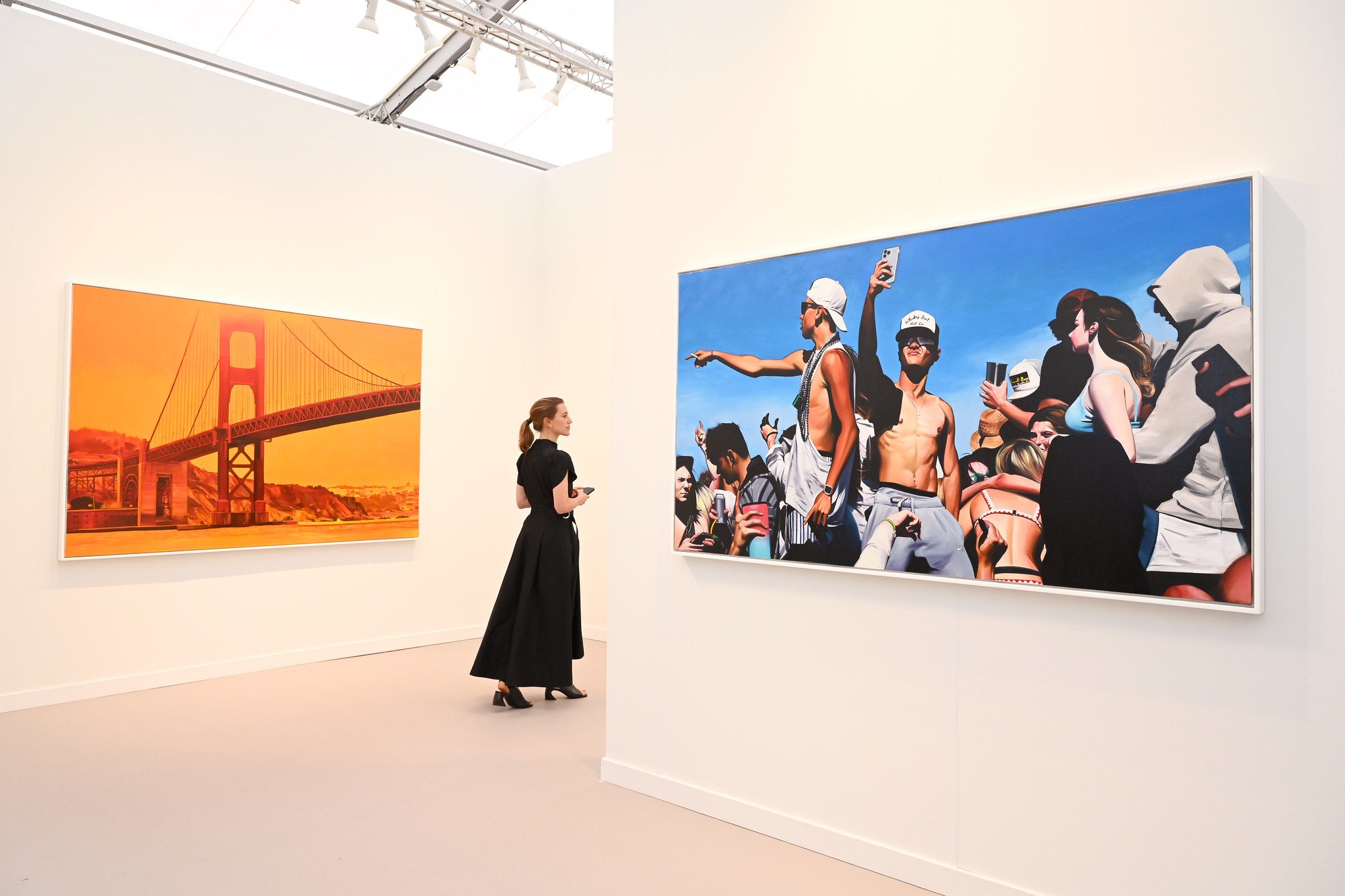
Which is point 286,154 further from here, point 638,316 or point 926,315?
point 926,315

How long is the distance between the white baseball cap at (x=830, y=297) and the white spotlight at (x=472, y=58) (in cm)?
414

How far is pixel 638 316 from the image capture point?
3625 millimetres

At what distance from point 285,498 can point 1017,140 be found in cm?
490

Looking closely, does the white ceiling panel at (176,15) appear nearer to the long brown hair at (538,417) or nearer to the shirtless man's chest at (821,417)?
the long brown hair at (538,417)

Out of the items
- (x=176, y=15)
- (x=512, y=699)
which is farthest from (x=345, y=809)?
(x=176, y=15)

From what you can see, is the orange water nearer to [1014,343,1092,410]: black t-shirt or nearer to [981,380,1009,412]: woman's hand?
[981,380,1009,412]: woman's hand

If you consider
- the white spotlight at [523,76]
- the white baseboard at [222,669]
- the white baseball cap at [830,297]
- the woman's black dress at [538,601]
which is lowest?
the white baseboard at [222,669]

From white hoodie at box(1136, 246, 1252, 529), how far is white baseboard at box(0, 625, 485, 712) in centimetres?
522

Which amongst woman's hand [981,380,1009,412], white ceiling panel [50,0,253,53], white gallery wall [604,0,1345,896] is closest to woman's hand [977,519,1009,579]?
white gallery wall [604,0,1345,896]

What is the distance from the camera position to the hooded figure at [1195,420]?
2111 mm

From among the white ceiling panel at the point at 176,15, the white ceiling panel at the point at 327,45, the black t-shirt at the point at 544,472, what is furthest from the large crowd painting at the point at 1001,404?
the white ceiling panel at the point at 176,15

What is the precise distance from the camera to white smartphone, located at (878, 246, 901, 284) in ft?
9.09

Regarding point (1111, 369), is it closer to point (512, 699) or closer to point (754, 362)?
point (754, 362)

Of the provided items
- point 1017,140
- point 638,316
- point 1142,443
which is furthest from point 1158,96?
point 638,316
